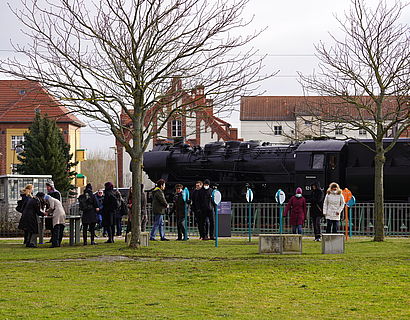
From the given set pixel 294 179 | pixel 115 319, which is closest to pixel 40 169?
pixel 294 179

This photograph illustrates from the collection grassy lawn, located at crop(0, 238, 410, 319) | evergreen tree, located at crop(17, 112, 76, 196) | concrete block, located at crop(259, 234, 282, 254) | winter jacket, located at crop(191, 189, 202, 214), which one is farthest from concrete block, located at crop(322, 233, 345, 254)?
evergreen tree, located at crop(17, 112, 76, 196)

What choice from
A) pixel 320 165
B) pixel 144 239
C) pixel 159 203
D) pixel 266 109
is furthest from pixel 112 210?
pixel 266 109

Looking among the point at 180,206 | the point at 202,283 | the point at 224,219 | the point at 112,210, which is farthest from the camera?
the point at 224,219

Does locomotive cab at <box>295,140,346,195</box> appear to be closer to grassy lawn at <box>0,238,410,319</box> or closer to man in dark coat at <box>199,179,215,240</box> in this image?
man in dark coat at <box>199,179,215,240</box>

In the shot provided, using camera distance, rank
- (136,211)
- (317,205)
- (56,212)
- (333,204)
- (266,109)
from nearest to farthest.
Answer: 1. (136,211)
2. (56,212)
3. (333,204)
4. (317,205)
5. (266,109)

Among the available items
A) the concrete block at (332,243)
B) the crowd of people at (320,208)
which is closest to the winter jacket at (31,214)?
the crowd of people at (320,208)

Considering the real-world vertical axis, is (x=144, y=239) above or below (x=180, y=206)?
below

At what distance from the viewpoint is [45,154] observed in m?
60.7

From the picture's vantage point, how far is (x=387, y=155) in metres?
33.8

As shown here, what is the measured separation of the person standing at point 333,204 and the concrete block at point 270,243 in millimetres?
4617

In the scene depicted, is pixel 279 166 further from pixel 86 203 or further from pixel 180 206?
pixel 86 203

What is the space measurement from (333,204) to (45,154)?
39380 millimetres

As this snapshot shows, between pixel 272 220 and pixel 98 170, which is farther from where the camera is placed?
pixel 98 170

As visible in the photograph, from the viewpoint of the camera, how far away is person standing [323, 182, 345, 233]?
2439cm
